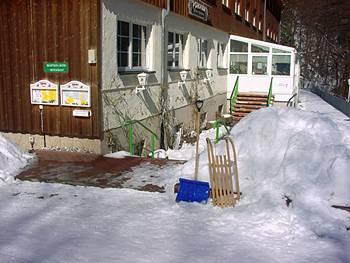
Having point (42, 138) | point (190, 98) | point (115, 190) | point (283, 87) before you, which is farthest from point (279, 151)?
point (283, 87)

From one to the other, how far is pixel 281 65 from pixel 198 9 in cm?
804

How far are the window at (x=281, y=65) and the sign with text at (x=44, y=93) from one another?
48.3ft

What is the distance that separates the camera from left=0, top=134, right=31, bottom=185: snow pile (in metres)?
7.59

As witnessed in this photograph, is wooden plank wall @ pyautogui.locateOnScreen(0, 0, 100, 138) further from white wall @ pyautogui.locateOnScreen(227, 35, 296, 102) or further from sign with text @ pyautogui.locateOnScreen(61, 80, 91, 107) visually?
white wall @ pyautogui.locateOnScreen(227, 35, 296, 102)

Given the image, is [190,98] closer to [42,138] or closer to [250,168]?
[42,138]

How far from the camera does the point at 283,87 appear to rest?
21781 millimetres

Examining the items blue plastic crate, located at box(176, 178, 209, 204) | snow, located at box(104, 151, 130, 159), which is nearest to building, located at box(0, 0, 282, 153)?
snow, located at box(104, 151, 130, 159)

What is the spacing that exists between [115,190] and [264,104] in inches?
559

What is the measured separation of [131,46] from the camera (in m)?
10.7

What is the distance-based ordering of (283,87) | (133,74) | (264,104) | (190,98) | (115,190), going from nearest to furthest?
1. (115,190)
2. (133,74)
3. (190,98)
4. (264,104)
5. (283,87)

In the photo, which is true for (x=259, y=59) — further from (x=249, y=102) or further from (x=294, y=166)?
(x=294, y=166)

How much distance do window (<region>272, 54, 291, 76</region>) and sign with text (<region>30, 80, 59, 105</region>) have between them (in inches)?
580

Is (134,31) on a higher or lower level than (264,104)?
higher

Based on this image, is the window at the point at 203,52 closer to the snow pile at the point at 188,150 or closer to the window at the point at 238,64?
the snow pile at the point at 188,150
